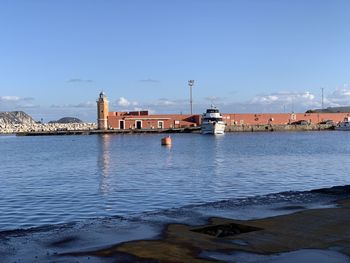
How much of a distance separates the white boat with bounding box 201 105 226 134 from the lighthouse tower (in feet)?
117

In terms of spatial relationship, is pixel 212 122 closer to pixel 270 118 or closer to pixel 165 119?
pixel 165 119

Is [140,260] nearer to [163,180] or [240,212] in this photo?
[240,212]

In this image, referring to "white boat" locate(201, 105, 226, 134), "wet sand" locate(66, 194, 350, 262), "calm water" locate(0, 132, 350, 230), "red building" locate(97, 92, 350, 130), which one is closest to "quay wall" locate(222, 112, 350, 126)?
"red building" locate(97, 92, 350, 130)

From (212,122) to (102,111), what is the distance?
40735 millimetres

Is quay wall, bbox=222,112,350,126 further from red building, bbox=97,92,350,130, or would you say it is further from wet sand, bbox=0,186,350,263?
wet sand, bbox=0,186,350,263

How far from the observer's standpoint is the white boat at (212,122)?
123419mm

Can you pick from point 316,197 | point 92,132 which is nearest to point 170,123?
point 92,132

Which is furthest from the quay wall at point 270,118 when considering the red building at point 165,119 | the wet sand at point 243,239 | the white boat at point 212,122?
the wet sand at point 243,239

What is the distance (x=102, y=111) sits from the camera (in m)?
152

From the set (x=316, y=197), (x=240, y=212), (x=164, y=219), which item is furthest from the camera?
(x=316, y=197)

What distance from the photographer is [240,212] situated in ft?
50.6

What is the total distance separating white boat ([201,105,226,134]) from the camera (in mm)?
123419

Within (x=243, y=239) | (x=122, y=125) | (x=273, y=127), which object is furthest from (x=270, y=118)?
(x=243, y=239)

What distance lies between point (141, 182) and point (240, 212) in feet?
49.5
